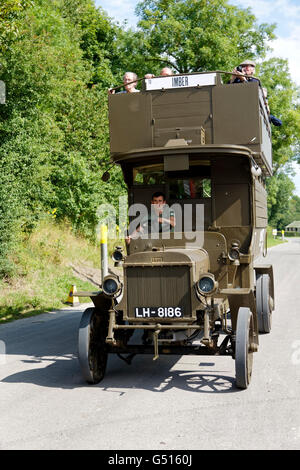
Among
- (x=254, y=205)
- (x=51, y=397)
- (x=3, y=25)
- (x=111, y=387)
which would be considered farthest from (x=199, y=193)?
(x=3, y=25)

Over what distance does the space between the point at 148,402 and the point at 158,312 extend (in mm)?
1019

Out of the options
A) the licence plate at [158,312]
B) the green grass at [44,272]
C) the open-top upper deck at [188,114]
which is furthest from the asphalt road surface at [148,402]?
the green grass at [44,272]

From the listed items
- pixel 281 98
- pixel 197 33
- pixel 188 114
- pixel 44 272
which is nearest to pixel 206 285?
pixel 188 114

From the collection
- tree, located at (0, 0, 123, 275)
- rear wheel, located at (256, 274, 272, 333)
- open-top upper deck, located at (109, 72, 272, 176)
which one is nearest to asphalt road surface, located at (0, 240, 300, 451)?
rear wheel, located at (256, 274, 272, 333)

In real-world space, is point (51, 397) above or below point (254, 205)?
below

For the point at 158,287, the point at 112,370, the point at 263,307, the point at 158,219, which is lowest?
the point at 112,370

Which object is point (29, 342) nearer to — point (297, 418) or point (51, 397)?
point (51, 397)

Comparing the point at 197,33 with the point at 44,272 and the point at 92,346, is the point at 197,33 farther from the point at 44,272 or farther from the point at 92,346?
the point at 92,346

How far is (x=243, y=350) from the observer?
6.00 m

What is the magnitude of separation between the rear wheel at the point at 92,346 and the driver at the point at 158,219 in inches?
63.9

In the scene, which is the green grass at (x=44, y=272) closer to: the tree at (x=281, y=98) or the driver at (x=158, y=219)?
the driver at (x=158, y=219)

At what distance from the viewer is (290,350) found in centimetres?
805

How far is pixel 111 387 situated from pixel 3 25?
8.17 m

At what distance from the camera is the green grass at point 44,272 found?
39.7 feet
